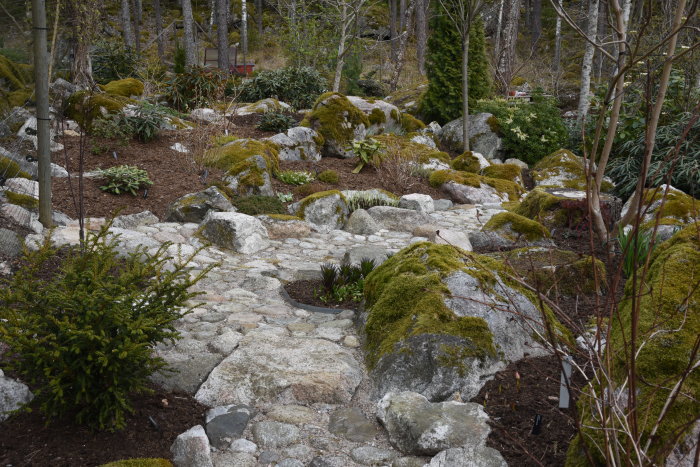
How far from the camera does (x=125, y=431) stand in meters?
2.95

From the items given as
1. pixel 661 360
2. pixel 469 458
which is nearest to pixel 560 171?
pixel 661 360

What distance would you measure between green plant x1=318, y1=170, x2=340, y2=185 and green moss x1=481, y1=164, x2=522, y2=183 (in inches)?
131

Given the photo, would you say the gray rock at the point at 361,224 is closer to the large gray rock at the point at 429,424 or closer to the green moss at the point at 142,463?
the large gray rock at the point at 429,424

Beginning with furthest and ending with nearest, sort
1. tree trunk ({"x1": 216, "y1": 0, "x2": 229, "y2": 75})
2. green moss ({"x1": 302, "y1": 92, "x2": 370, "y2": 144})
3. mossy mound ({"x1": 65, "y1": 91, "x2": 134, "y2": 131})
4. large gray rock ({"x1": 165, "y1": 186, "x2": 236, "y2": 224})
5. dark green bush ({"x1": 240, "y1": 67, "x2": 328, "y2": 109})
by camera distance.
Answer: tree trunk ({"x1": 216, "y1": 0, "x2": 229, "y2": 75}), dark green bush ({"x1": 240, "y1": 67, "x2": 328, "y2": 109}), green moss ({"x1": 302, "y1": 92, "x2": 370, "y2": 144}), mossy mound ({"x1": 65, "y1": 91, "x2": 134, "y2": 131}), large gray rock ({"x1": 165, "y1": 186, "x2": 236, "y2": 224})

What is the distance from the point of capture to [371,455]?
3.03 meters

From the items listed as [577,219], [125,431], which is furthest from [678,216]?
[125,431]

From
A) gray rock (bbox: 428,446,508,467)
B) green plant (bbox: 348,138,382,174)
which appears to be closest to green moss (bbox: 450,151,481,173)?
green plant (bbox: 348,138,382,174)

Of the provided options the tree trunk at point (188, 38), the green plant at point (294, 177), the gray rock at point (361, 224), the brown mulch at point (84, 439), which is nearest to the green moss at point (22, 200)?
the gray rock at point (361, 224)

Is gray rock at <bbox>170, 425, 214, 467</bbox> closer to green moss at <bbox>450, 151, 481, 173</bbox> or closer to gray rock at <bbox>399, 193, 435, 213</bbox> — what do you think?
gray rock at <bbox>399, 193, 435, 213</bbox>

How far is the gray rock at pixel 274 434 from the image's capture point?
10.2ft

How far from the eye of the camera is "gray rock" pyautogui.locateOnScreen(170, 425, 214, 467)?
9.33 ft

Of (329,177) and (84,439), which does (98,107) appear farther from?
(84,439)

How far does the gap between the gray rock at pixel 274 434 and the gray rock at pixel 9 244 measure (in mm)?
3189

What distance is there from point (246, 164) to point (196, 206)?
1.52m
